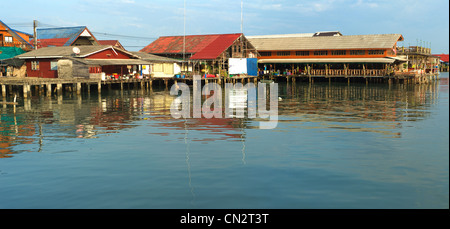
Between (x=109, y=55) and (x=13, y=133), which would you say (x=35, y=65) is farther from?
(x=13, y=133)

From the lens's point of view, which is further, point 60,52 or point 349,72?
point 349,72

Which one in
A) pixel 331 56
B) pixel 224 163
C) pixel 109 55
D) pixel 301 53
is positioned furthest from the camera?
pixel 301 53

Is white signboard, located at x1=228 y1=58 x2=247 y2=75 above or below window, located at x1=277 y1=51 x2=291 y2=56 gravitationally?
below

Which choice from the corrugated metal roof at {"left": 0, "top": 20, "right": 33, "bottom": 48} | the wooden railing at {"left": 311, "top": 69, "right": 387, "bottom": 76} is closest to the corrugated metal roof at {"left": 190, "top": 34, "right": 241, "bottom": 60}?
the wooden railing at {"left": 311, "top": 69, "right": 387, "bottom": 76}

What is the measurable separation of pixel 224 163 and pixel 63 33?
6065 cm

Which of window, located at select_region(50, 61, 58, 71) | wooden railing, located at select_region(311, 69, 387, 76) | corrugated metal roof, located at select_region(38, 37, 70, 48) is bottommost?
wooden railing, located at select_region(311, 69, 387, 76)

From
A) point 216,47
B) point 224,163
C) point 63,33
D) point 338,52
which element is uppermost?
point 63,33

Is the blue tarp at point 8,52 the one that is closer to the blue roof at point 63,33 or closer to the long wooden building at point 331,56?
the blue roof at point 63,33

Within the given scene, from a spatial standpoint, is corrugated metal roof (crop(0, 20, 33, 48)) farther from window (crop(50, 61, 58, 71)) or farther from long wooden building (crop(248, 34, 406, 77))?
long wooden building (crop(248, 34, 406, 77))

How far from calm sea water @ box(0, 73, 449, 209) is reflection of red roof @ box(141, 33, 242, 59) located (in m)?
38.5

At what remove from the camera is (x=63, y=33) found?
69.7 meters

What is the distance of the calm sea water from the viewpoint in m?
12.4

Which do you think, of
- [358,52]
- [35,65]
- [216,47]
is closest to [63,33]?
[35,65]
